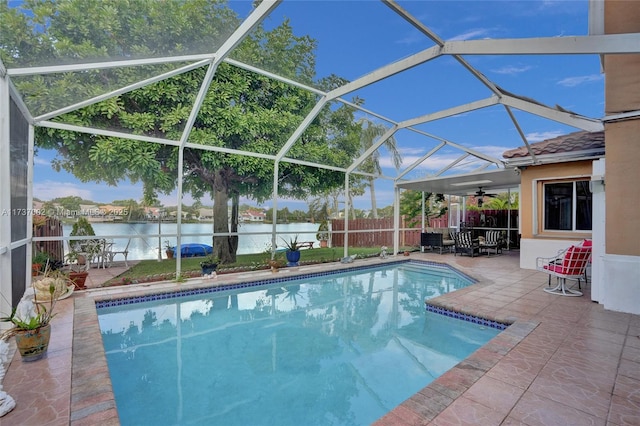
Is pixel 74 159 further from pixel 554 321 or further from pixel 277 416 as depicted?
pixel 554 321

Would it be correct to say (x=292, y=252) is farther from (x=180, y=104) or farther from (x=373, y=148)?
(x=180, y=104)

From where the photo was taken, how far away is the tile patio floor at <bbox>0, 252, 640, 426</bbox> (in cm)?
254

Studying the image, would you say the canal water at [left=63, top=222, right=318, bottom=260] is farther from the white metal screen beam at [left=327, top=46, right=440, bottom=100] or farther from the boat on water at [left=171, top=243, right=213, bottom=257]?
the white metal screen beam at [left=327, top=46, right=440, bottom=100]

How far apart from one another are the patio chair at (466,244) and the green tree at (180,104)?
18.7ft

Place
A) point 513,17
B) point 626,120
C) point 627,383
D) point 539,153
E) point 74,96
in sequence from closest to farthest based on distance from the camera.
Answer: point 627,383
point 626,120
point 74,96
point 513,17
point 539,153

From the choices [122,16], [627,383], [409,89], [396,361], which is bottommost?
[396,361]

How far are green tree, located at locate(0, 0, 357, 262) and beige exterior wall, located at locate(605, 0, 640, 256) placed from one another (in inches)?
227

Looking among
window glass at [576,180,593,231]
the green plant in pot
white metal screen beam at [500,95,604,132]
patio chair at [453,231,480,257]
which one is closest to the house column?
white metal screen beam at [500,95,604,132]

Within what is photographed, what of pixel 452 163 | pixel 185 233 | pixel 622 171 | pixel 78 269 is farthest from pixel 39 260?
pixel 452 163

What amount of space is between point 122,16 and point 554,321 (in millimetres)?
7810

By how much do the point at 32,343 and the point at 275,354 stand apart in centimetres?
289

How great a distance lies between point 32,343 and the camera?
348 centimetres

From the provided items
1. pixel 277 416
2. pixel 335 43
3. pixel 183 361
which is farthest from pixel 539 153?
pixel 183 361

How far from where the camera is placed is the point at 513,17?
6.05 m
